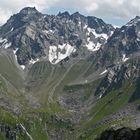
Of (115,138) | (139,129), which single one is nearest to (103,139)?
(115,138)

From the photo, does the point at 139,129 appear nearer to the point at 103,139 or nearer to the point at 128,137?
the point at 128,137

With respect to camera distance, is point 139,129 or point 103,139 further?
point 103,139

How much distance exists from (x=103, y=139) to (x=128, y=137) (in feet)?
26.0

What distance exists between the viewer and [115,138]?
7800cm

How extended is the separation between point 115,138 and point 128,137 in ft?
12.1

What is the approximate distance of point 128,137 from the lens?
75000mm

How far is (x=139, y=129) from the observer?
72.6m

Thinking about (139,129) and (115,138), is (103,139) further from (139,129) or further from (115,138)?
(139,129)

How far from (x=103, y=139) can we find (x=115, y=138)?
14.0 feet

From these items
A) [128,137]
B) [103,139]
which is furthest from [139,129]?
[103,139]

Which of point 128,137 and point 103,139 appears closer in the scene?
point 128,137

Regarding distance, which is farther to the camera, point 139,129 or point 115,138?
point 115,138

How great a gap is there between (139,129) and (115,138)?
6.98 m
